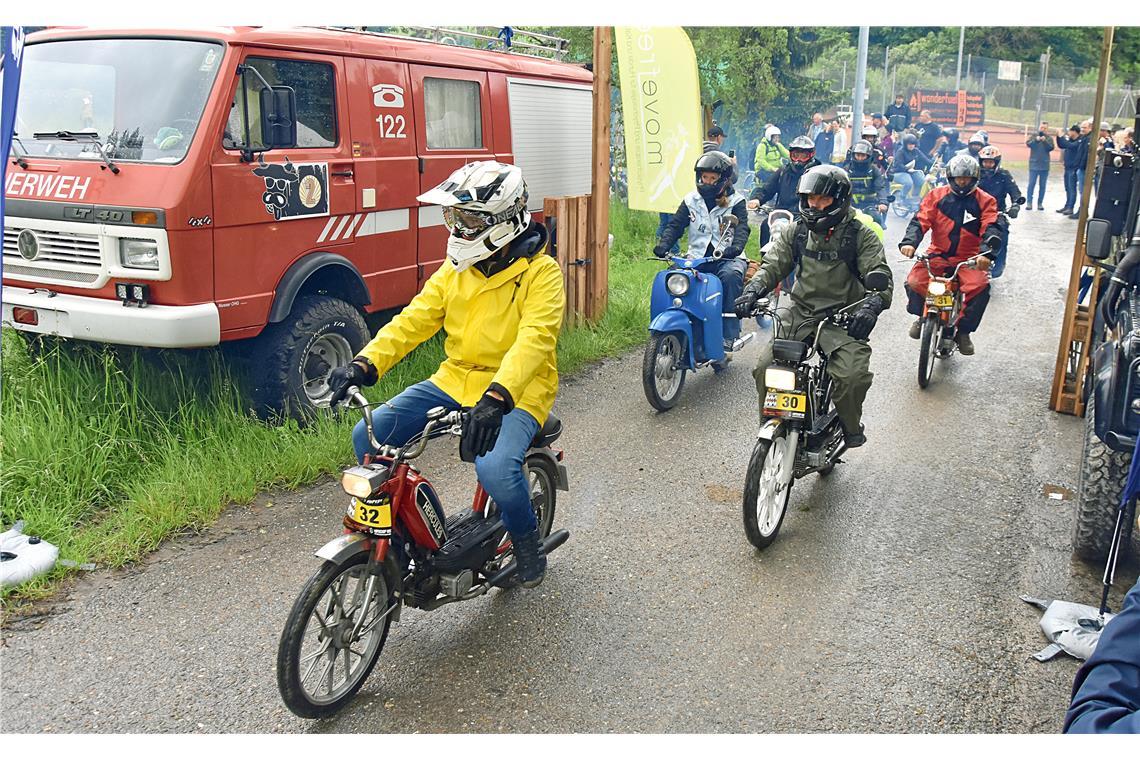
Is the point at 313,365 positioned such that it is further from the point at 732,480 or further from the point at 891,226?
the point at 891,226

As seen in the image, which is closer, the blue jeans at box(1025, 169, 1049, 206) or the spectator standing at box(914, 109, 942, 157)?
the blue jeans at box(1025, 169, 1049, 206)

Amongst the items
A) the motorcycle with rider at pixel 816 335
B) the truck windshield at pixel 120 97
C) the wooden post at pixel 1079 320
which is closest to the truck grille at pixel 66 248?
the truck windshield at pixel 120 97

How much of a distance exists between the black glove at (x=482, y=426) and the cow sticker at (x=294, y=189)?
3.55 meters

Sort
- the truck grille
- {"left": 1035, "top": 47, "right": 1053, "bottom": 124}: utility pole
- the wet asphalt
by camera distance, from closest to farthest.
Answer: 1. the wet asphalt
2. the truck grille
3. {"left": 1035, "top": 47, "right": 1053, "bottom": 124}: utility pole

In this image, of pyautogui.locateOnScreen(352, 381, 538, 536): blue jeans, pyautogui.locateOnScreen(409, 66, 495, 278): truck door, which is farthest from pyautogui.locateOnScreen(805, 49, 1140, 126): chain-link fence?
pyautogui.locateOnScreen(352, 381, 538, 536): blue jeans

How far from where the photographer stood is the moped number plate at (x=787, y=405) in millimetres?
5359

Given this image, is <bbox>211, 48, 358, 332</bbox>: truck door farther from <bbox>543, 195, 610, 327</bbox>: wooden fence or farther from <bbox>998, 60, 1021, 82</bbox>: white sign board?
<bbox>998, 60, 1021, 82</bbox>: white sign board

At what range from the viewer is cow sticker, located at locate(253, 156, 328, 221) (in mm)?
6703

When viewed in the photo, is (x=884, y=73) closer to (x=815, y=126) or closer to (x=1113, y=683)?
(x=815, y=126)

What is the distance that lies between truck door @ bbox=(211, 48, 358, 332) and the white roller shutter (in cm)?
259

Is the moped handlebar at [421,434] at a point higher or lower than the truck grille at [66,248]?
lower

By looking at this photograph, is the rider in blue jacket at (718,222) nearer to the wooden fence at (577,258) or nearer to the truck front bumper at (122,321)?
the wooden fence at (577,258)

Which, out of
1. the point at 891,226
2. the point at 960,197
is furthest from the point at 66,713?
the point at 891,226

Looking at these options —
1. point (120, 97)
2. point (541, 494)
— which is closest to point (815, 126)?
point (120, 97)
